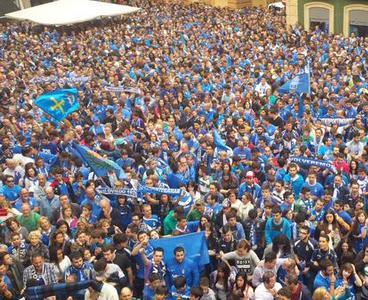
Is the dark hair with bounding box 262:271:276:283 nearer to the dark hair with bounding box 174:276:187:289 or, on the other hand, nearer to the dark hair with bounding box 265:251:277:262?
the dark hair with bounding box 265:251:277:262

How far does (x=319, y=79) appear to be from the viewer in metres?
17.3

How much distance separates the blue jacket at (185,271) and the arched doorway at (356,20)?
23.2 meters

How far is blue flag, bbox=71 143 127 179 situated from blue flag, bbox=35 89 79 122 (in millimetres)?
2846

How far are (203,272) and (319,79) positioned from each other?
34.7 ft

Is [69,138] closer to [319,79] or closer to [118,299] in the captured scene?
[118,299]

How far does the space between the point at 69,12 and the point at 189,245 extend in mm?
24524

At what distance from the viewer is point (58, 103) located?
44.0 feet

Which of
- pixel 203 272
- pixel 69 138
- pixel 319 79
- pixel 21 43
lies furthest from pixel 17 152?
pixel 21 43

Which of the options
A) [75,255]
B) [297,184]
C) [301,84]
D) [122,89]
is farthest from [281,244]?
[122,89]

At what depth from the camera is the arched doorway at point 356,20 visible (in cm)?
2828

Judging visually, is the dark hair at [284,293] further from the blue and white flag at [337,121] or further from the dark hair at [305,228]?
the blue and white flag at [337,121]

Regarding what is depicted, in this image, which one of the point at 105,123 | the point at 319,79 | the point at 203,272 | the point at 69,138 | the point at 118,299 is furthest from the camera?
the point at 319,79

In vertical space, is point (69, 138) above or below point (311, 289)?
above

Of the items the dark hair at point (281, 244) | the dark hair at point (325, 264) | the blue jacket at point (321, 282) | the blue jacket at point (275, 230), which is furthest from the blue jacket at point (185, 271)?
the dark hair at point (325, 264)
